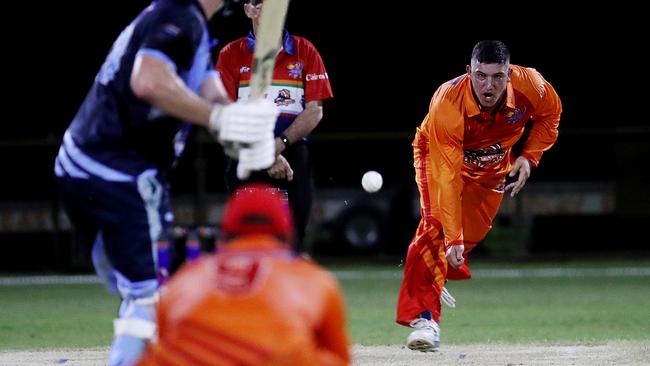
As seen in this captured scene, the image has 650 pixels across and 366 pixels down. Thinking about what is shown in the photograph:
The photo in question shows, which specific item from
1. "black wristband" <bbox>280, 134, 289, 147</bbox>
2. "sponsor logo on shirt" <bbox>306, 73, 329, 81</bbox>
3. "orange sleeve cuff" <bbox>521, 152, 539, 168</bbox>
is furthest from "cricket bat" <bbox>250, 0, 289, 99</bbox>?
"orange sleeve cuff" <bbox>521, 152, 539, 168</bbox>

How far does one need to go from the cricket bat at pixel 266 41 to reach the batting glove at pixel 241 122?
1.39ft

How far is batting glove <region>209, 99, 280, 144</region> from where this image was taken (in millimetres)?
4891

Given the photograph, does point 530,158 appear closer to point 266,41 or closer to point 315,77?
point 315,77

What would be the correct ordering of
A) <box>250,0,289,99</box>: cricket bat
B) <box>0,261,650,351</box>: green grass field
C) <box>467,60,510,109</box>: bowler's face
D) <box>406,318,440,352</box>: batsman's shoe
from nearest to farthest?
<box>250,0,289,99</box>: cricket bat < <box>406,318,440,352</box>: batsman's shoe < <box>467,60,510,109</box>: bowler's face < <box>0,261,650,351</box>: green grass field

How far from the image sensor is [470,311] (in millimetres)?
11234

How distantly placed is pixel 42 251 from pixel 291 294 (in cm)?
1471

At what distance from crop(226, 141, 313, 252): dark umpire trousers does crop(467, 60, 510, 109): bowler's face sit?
4.19 ft

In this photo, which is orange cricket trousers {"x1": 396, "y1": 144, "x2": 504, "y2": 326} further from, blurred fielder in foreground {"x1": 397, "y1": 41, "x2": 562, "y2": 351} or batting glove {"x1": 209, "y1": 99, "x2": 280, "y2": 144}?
batting glove {"x1": 209, "y1": 99, "x2": 280, "y2": 144}

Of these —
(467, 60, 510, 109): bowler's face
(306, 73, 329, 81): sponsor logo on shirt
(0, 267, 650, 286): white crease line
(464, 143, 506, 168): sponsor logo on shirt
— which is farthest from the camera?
(0, 267, 650, 286): white crease line

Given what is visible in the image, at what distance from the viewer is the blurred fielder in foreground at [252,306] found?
368 centimetres

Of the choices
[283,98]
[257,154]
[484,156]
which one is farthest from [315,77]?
[257,154]

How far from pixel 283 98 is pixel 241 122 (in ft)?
10.6

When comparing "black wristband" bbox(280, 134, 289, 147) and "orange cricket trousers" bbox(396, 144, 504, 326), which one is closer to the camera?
"black wristband" bbox(280, 134, 289, 147)

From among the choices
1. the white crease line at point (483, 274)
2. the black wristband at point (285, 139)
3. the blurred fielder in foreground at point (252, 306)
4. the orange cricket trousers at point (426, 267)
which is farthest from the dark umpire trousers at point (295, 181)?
the white crease line at point (483, 274)
